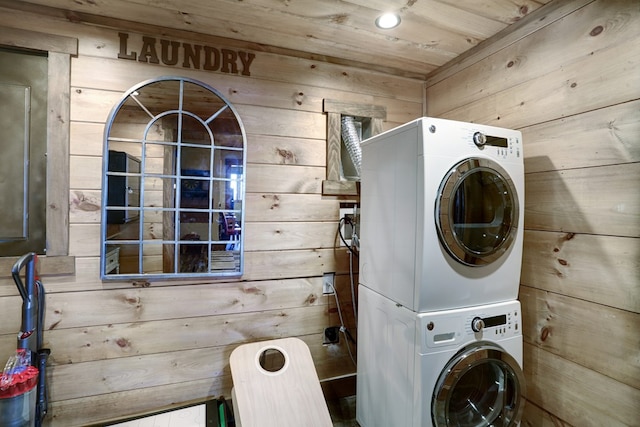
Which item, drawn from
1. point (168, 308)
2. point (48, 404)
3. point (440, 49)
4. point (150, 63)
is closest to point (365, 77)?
point (440, 49)

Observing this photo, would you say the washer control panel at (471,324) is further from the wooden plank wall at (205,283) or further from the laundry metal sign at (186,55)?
the laundry metal sign at (186,55)

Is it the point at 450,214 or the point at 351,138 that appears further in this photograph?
the point at 351,138

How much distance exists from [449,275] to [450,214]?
0.26 meters

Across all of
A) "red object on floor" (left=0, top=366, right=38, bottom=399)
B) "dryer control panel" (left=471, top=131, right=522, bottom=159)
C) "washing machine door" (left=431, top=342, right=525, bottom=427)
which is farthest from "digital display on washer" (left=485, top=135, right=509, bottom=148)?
"red object on floor" (left=0, top=366, right=38, bottom=399)

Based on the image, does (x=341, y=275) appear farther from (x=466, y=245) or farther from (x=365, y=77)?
(x=365, y=77)

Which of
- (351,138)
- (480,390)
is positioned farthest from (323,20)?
(480,390)

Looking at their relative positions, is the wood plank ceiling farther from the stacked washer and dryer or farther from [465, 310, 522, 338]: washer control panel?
[465, 310, 522, 338]: washer control panel

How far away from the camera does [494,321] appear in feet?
4.67

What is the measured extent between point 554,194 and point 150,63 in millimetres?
2177

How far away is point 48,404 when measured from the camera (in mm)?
1602

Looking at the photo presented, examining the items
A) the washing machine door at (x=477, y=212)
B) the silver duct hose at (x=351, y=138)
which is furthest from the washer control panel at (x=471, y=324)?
the silver duct hose at (x=351, y=138)

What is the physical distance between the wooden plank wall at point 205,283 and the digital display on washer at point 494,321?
3.06 ft

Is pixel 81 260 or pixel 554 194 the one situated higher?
pixel 554 194

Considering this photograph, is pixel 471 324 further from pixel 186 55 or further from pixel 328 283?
pixel 186 55
